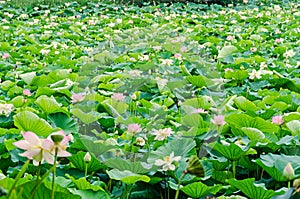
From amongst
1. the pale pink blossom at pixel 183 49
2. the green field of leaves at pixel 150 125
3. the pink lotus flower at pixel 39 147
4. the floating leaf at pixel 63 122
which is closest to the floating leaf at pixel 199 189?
the green field of leaves at pixel 150 125

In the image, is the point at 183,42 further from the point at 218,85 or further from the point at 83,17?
the point at 83,17

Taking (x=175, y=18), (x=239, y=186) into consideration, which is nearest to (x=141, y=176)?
(x=239, y=186)

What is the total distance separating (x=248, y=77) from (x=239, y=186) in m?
1.68

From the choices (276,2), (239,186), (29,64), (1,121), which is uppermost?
(239,186)

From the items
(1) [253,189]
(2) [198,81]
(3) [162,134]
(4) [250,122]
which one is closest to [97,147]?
(3) [162,134]

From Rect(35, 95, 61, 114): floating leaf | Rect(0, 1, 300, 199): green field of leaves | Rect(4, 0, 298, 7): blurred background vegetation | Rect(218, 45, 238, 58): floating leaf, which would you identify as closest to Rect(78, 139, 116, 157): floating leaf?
Rect(0, 1, 300, 199): green field of leaves

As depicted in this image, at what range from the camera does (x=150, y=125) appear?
62.7 inches

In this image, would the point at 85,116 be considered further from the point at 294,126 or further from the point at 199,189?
the point at 294,126

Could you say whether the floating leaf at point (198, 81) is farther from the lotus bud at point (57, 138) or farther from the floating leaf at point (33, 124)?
the lotus bud at point (57, 138)

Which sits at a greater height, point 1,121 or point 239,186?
point 239,186

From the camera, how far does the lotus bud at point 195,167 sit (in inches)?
33.1

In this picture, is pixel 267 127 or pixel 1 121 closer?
pixel 267 127

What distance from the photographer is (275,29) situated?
5090mm

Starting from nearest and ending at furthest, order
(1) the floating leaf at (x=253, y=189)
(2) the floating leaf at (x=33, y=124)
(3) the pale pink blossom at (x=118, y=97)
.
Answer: (1) the floating leaf at (x=253, y=189) → (2) the floating leaf at (x=33, y=124) → (3) the pale pink blossom at (x=118, y=97)
